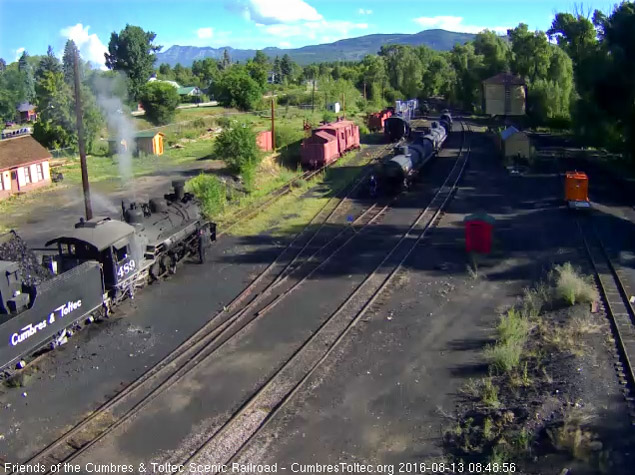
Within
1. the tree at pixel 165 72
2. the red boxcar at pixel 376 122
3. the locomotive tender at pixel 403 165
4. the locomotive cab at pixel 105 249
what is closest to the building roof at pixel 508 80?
the red boxcar at pixel 376 122

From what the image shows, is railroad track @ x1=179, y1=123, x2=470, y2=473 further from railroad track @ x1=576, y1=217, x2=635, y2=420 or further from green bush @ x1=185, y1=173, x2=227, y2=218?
green bush @ x1=185, y1=173, x2=227, y2=218

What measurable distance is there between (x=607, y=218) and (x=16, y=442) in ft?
73.6

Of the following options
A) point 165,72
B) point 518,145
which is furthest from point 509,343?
point 165,72

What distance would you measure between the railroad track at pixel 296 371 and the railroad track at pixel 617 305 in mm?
5840

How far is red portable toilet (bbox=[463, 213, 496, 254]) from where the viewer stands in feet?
64.5

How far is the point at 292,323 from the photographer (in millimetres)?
14812

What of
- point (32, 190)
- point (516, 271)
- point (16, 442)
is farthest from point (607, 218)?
point (32, 190)

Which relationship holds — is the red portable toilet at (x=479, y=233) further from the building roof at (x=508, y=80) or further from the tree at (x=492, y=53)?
the tree at (x=492, y=53)

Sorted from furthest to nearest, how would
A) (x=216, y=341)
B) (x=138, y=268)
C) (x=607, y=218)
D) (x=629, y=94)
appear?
1. (x=629, y=94)
2. (x=607, y=218)
3. (x=138, y=268)
4. (x=216, y=341)

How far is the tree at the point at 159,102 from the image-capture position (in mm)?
59938

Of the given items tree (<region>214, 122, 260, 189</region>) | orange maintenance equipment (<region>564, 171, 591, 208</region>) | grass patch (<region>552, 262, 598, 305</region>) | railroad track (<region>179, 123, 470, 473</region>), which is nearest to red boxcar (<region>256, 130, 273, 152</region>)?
tree (<region>214, 122, 260, 189</region>)

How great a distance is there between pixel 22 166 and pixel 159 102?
29.8 metres

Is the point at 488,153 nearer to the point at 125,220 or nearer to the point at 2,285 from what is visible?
the point at 125,220

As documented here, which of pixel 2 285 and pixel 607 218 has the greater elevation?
pixel 2 285
